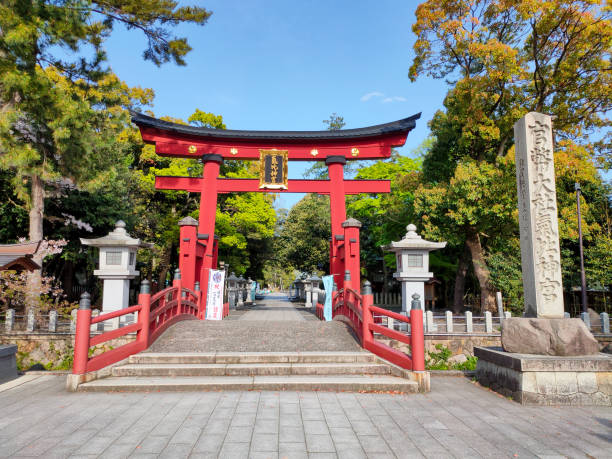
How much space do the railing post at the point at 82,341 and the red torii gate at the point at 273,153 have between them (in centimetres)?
756

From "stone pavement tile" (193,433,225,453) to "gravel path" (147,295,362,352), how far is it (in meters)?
3.53

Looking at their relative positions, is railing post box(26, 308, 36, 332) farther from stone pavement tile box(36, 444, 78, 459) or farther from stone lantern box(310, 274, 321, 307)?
stone lantern box(310, 274, 321, 307)

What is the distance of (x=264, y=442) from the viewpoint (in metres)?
3.43

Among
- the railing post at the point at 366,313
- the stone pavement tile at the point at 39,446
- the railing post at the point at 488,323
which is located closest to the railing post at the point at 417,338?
the railing post at the point at 366,313

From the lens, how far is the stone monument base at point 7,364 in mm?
5852

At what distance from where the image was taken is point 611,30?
1244 cm

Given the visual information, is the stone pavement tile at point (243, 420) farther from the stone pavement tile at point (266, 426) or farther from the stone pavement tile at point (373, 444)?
the stone pavement tile at point (373, 444)

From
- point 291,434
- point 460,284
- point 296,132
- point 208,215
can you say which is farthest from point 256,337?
point 460,284

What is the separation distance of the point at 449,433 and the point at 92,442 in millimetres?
3588

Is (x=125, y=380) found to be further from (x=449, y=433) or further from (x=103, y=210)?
(x=103, y=210)

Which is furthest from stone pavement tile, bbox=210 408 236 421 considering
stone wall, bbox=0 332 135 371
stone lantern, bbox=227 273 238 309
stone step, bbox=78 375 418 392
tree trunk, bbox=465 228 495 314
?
stone lantern, bbox=227 273 238 309

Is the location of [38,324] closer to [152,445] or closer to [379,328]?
[152,445]

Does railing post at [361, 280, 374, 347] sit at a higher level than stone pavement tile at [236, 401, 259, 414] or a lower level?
higher

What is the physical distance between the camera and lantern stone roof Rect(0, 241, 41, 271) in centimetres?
879
